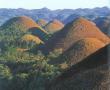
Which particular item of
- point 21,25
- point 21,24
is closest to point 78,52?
point 21,25

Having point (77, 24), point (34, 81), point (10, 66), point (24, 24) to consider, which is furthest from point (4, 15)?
point (34, 81)

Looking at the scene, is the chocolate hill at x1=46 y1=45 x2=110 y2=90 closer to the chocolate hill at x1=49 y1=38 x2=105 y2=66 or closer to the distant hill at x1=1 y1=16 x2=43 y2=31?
the chocolate hill at x1=49 y1=38 x2=105 y2=66

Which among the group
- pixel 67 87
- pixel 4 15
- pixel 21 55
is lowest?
pixel 4 15

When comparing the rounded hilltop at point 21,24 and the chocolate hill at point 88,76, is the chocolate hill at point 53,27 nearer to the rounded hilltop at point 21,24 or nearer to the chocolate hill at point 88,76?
the rounded hilltop at point 21,24

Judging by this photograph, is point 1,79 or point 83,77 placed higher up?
point 83,77

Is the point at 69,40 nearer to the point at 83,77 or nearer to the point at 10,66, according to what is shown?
the point at 10,66

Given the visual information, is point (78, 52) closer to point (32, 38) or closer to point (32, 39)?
point (32, 39)

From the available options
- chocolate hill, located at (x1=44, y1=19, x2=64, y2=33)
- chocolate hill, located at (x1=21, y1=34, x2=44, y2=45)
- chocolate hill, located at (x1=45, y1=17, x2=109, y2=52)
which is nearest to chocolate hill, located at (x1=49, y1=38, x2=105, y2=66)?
chocolate hill, located at (x1=45, y1=17, x2=109, y2=52)
